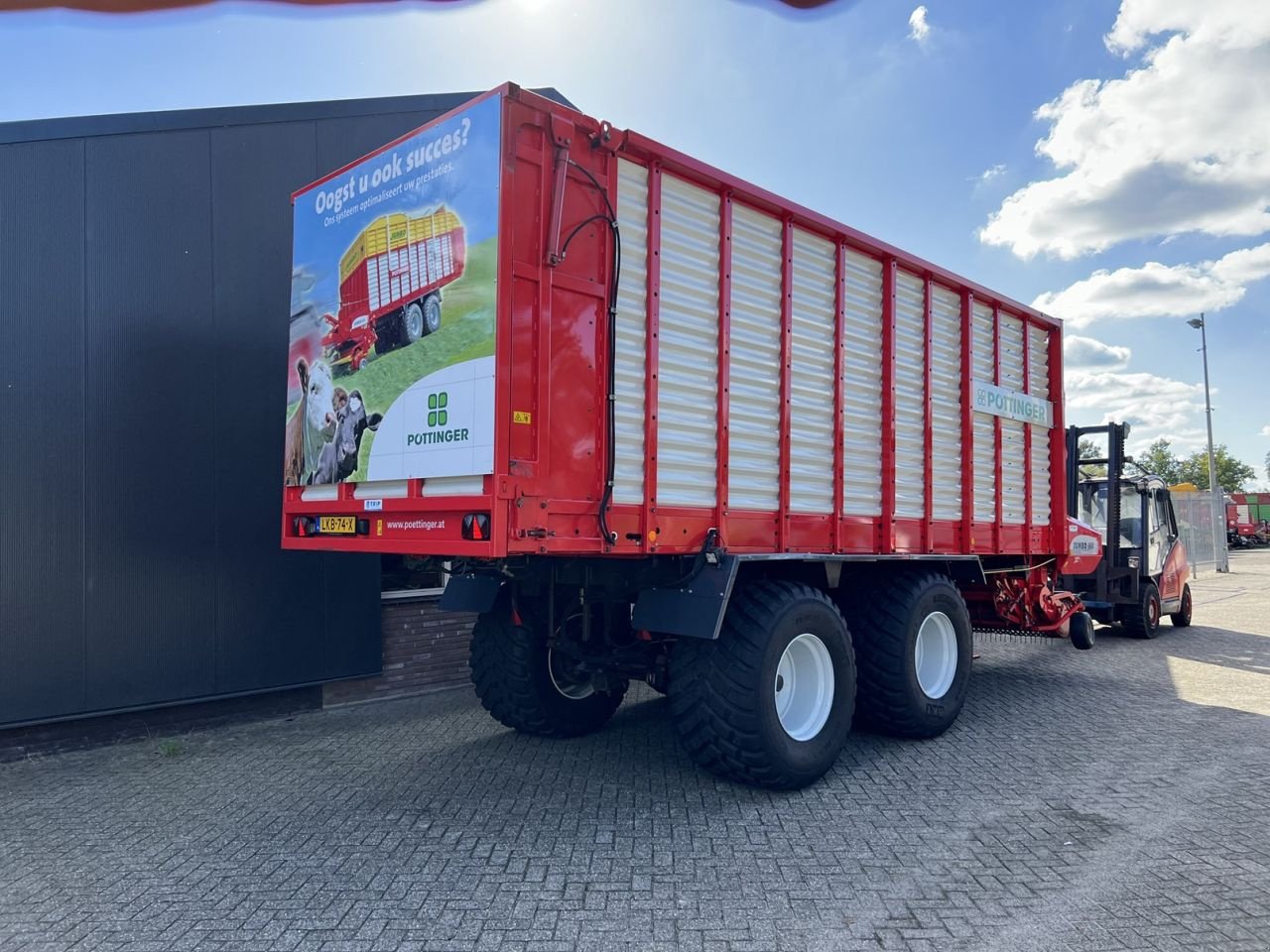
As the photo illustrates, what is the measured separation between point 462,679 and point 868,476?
14.4 ft

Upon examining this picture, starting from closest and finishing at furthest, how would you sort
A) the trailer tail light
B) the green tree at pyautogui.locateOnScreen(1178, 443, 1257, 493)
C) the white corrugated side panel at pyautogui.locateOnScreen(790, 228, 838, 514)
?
the trailer tail light < the white corrugated side panel at pyautogui.locateOnScreen(790, 228, 838, 514) < the green tree at pyautogui.locateOnScreen(1178, 443, 1257, 493)

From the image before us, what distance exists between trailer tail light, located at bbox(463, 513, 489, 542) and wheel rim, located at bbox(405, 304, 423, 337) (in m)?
1.07

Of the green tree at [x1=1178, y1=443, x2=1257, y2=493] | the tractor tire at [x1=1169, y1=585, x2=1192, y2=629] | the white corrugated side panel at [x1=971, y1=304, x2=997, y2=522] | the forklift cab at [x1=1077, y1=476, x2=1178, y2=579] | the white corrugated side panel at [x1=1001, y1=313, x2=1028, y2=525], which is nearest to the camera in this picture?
the white corrugated side panel at [x1=971, y1=304, x2=997, y2=522]

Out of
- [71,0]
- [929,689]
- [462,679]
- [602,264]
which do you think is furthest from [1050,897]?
[462,679]

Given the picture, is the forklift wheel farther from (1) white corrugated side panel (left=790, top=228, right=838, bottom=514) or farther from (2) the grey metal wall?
(2) the grey metal wall

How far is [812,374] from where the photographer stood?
5.54 m

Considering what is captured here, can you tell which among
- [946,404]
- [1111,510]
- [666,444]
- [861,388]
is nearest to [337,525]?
[666,444]

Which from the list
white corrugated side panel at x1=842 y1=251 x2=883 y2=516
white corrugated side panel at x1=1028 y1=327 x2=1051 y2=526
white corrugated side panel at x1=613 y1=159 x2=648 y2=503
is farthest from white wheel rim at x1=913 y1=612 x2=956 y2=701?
white corrugated side panel at x1=613 y1=159 x2=648 y2=503

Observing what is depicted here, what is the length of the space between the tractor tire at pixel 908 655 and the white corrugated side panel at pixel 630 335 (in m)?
2.38

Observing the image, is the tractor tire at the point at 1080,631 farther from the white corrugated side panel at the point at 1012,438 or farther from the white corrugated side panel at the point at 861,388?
the white corrugated side panel at the point at 861,388

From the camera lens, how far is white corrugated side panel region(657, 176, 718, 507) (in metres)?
4.66

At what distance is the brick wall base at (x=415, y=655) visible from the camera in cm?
745

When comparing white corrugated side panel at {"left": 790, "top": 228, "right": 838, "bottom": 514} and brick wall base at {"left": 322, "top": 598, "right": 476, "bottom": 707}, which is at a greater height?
white corrugated side panel at {"left": 790, "top": 228, "right": 838, "bottom": 514}

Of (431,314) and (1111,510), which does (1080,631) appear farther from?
(431,314)
